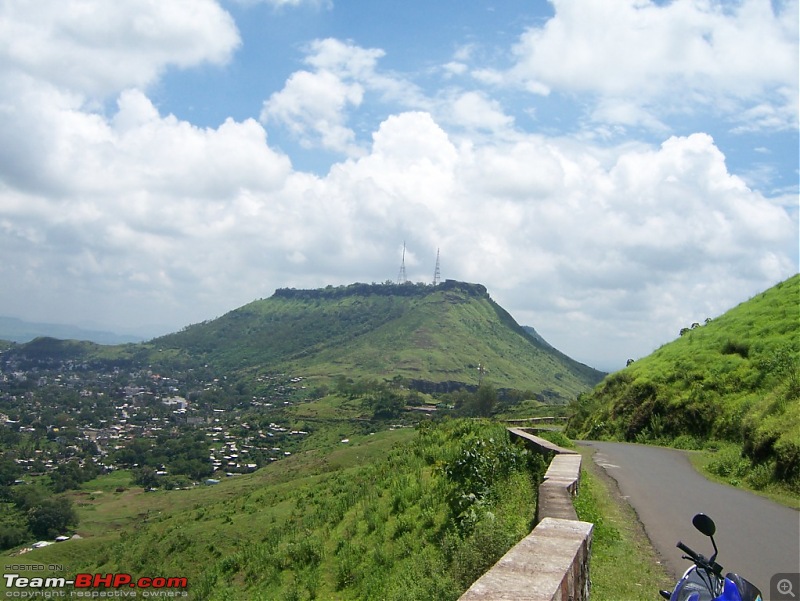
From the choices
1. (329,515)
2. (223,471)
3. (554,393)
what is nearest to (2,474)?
(223,471)

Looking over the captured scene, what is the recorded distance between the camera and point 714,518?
399 inches

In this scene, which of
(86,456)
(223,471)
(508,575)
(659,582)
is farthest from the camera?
(86,456)

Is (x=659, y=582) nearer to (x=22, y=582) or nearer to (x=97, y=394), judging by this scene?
(x=22, y=582)

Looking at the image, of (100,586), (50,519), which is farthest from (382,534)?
(50,519)

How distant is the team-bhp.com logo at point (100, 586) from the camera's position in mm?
17109

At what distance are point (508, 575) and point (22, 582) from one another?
27.5 m

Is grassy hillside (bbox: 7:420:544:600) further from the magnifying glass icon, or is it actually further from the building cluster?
the building cluster

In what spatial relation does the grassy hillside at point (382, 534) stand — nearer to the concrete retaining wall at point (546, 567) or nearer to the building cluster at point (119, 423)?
the concrete retaining wall at point (546, 567)

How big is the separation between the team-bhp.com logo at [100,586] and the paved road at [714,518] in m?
12.6

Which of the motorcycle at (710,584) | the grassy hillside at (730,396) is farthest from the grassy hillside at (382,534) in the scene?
the grassy hillside at (730,396)

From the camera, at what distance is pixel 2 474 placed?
87125mm

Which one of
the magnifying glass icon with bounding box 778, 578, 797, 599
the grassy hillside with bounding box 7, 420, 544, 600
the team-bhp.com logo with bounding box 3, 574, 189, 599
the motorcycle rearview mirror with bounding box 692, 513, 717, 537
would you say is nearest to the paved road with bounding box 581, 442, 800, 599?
the magnifying glass icon with bounding box 778, 578, 797, 599

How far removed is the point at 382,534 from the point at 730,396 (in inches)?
614

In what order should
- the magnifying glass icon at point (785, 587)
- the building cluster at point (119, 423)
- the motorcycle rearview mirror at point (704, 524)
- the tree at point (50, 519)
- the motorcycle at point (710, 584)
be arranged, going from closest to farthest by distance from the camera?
the motorcycle at point (710, 584), the motorcycle rearview mirror at point (704, 524), the magnifying glass icon at point (785, 587), the tree at point (50, 519), the building cluster at point (119, 423)
